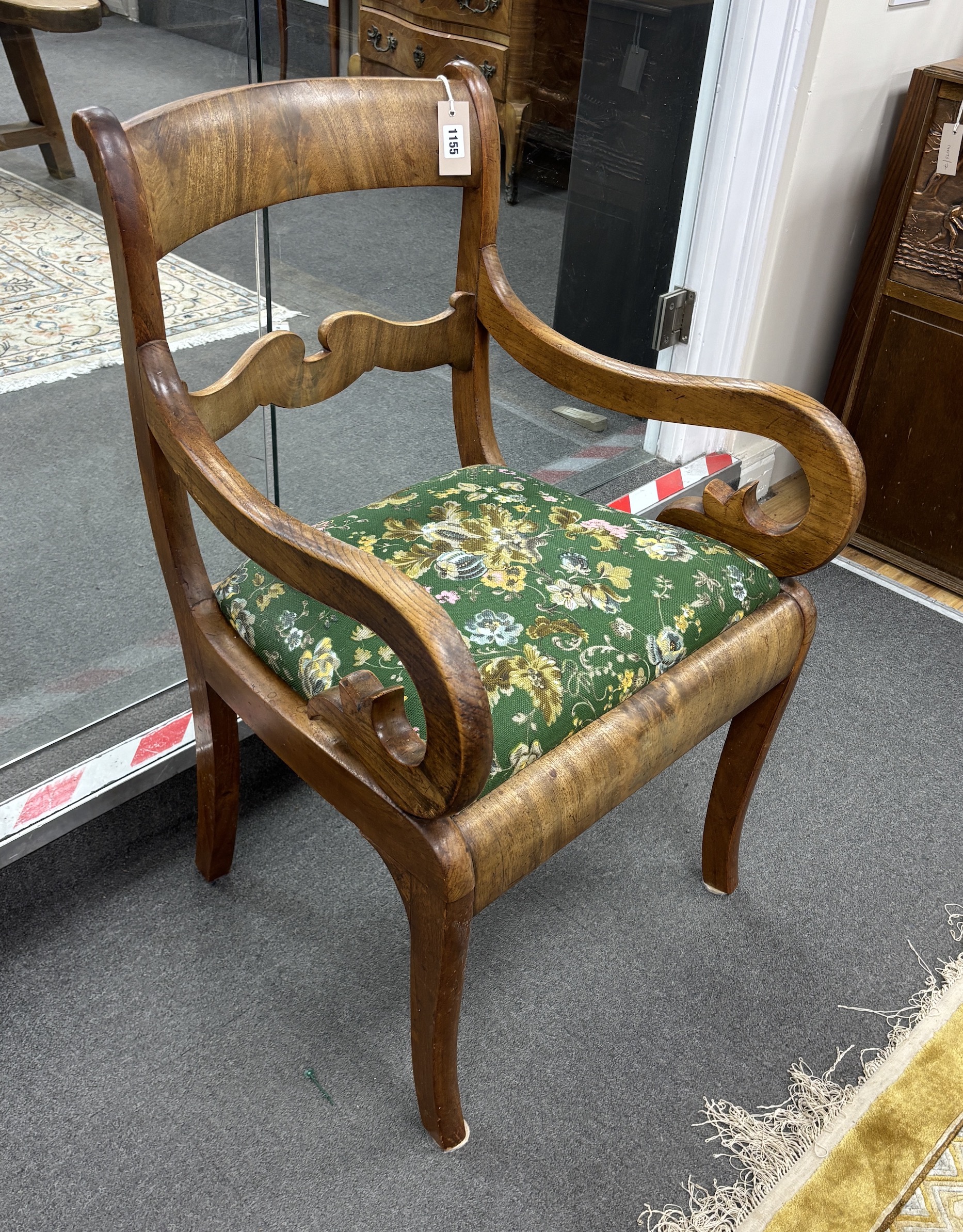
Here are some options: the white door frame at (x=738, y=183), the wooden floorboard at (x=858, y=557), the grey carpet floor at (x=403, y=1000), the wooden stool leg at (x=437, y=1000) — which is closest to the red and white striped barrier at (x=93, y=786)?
the grey carpet floor at (x=403, y=1000)

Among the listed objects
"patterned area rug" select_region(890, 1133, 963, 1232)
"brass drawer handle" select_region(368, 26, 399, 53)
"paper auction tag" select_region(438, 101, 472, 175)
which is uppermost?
"brass drawer handle" select_region(368, 26, 399, 53)

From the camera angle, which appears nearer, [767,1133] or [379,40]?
[767,1133]

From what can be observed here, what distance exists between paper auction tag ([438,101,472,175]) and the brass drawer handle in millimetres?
342

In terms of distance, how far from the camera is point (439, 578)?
38.7 inches

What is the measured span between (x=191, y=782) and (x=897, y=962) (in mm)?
892

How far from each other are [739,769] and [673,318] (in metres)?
0.94

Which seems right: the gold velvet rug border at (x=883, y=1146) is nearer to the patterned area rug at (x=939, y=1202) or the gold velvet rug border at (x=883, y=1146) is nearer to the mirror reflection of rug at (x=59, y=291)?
the patterned area rug at (x=939, y=1202)

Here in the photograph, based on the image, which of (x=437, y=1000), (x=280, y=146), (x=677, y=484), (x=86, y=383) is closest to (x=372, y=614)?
(x=437, y=1000)

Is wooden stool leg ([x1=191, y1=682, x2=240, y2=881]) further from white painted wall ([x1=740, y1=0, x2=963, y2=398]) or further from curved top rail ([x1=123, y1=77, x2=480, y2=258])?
white painted wall ([x1=740, y1=0, x2=963, y2=398])

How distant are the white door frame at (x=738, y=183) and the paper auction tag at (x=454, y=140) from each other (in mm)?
729

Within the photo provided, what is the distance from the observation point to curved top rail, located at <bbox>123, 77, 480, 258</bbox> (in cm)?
88

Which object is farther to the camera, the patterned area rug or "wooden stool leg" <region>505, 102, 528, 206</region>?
"wooden stool leg" <region>505, 102, 528, 206</region>

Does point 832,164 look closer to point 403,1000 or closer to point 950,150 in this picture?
point 950,150

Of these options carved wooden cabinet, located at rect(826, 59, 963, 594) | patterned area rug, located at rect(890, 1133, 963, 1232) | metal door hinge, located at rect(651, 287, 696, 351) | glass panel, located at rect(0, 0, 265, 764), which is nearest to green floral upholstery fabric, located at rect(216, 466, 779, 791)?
glass panel, located at rect(0, 0, 265, 764)
